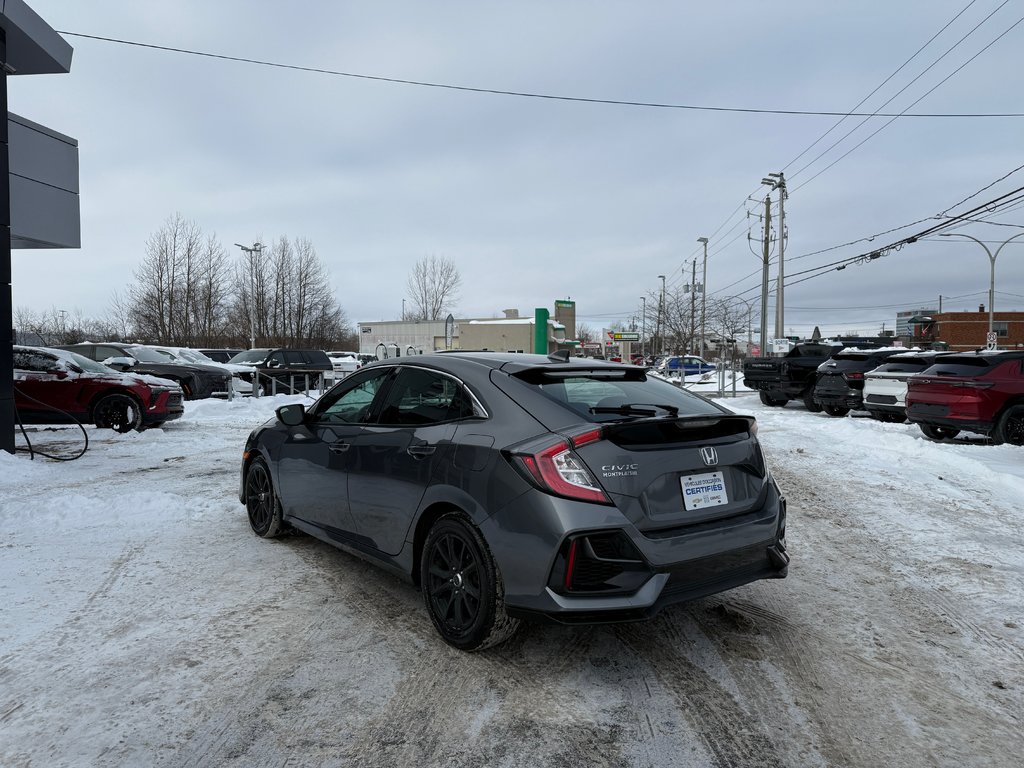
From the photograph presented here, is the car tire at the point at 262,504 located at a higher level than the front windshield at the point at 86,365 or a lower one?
lower

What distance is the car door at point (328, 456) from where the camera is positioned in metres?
4.27

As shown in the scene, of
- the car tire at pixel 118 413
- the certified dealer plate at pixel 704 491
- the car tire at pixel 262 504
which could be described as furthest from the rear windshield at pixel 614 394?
the car tire at pixel 118 413

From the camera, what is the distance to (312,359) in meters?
22.6

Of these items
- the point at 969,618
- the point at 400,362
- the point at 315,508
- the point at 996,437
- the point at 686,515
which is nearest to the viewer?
the point at 686,515

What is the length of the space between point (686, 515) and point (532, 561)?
2.52ft

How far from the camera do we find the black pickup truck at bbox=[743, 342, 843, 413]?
1812 cm

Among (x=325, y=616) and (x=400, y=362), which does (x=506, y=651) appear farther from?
(x=400, y=362)

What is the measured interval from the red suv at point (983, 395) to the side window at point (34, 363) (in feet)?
48.2

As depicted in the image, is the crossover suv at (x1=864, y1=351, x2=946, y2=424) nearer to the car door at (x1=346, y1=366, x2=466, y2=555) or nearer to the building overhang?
the car door at (x1=346, y1=366, x2=466, y2=555)

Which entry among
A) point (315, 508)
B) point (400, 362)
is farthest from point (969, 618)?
point (315, 508)

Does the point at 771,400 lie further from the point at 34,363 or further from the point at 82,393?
the point at 34,363

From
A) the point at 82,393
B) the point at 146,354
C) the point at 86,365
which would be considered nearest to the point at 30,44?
the point at 86,365

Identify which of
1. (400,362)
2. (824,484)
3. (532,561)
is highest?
(400,362)

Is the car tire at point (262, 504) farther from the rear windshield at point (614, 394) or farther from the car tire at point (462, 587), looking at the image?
the rear windshield at point (614, 394)
